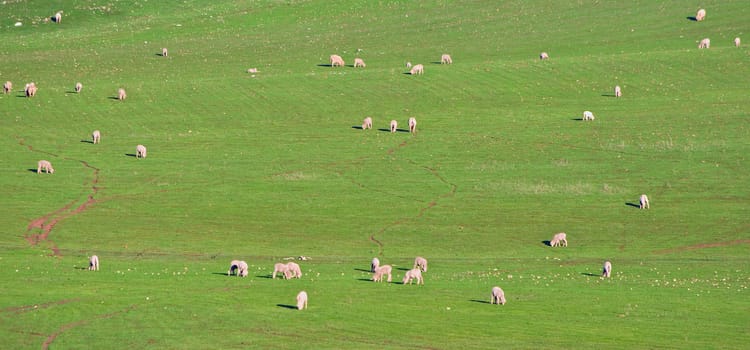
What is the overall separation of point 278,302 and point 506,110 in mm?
37862

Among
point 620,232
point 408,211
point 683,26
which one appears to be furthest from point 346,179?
point 683,26

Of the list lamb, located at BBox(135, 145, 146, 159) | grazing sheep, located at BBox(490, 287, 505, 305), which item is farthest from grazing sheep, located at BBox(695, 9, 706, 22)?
grazing sheep, located at BBox(490, 287, 505, 305)

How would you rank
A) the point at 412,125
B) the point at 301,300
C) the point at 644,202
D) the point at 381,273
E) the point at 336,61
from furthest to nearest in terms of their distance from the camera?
the point at 336,61 → the point at 412,125 → the point at 644,202 → the point at 381,273 → the point at 301,300

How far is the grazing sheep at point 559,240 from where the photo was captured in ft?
172

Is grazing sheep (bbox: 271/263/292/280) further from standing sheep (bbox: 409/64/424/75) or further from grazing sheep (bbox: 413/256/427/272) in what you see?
standing sheep (bbox: 409/64/424/75)

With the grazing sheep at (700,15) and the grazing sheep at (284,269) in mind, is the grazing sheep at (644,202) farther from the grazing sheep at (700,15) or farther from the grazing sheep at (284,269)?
the grazing sheep at (700,15)

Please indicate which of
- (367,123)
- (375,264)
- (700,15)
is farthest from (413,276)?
(700,15)

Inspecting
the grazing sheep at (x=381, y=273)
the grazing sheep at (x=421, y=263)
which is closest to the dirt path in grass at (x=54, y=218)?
the grazing sheep at (x=381, y=273)

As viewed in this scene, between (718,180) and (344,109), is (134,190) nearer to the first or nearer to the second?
(344,109)

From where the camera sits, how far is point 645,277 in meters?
47.2

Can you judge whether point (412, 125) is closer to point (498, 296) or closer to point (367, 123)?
point (367, 123)

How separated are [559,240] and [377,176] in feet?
42.4

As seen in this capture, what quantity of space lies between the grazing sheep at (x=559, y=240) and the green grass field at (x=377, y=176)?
345mm

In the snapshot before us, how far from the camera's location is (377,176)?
6275cm
